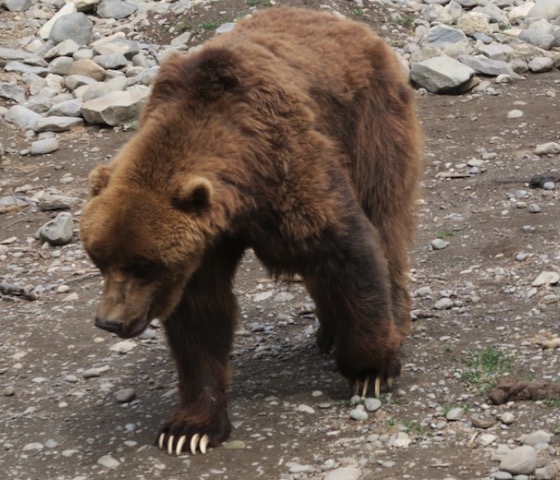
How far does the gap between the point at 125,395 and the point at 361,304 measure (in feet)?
4.78

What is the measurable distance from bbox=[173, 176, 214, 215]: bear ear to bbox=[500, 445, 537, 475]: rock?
5.48 ft

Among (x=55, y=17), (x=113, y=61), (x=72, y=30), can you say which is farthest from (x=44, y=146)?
(x=55, y=17)

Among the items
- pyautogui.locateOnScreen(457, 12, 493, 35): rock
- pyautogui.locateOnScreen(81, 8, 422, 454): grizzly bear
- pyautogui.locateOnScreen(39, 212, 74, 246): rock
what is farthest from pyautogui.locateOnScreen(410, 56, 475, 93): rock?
pyautogui.locateOnScreen(81, 8, 422, 454): grizzly bear

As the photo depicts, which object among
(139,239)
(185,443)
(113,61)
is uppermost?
(139,239)

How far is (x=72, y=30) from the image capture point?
13.1m

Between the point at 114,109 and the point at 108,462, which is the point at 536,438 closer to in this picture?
the point at 108,462

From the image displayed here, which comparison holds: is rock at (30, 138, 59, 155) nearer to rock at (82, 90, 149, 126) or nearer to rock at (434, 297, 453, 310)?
rock at (82, 90, 149, 126)

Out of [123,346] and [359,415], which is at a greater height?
[359,415]

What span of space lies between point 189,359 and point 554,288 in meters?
2.46

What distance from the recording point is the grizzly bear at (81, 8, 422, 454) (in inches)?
201

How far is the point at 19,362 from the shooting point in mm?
6918

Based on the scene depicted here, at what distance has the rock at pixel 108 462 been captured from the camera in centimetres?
558

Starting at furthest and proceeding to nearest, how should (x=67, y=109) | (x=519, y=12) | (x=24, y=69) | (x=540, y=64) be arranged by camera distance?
(x=519, y=12) → (x=24, y=69) → (x=540, y=64) → (x=67, y=109)

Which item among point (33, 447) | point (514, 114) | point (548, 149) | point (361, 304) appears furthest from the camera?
point (514, 114)
